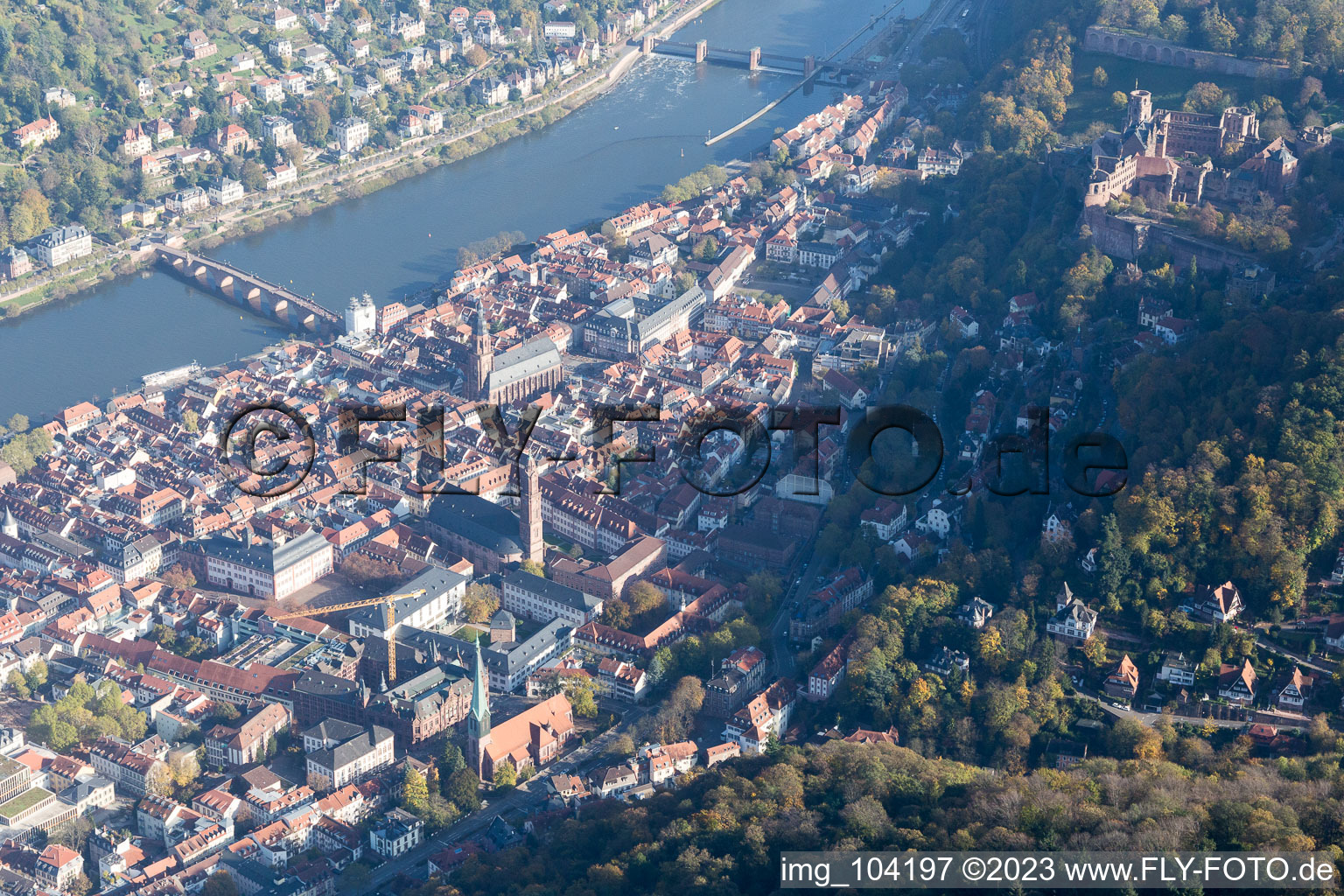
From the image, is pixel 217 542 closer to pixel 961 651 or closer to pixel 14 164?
pixel 961 651

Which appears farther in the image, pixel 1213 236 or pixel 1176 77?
pixel 1176 77

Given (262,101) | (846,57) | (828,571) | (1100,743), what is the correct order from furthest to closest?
(846,57)
(262,101)
(828,571)
(1100,743)

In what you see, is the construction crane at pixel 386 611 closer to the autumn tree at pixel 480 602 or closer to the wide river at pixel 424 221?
the autumn tree at pixel 480 602

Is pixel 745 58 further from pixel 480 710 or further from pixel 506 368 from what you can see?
pixel 480 710

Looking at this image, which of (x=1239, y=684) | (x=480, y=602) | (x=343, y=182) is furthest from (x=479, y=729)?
(x=343, y=182)

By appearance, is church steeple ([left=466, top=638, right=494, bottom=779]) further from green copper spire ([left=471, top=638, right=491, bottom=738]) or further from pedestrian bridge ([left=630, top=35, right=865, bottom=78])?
pedestrian bridge ([left=630, top=35, right=865, bottom=78])

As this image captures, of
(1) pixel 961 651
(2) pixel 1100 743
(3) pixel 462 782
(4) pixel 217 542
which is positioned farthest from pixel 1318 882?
(4) pixel 217 542

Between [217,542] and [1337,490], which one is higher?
[1337,490]

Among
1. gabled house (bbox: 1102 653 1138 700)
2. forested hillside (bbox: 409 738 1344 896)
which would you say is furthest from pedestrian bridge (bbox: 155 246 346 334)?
gabled house (bbox: 1102 653 1138 700)
